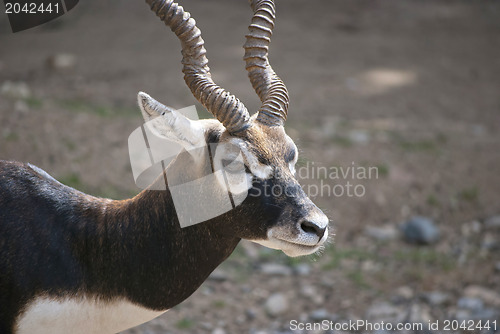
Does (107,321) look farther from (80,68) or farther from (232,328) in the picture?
(80,68)

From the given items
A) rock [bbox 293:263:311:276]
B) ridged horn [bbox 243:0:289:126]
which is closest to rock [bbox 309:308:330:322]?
rock [bbox 293:263:311:276]

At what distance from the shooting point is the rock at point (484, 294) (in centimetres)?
669

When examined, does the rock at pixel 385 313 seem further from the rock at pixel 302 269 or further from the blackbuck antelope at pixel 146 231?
the blackbuck antelope at pixel 146 231

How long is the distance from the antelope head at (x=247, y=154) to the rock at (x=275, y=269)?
3.39m

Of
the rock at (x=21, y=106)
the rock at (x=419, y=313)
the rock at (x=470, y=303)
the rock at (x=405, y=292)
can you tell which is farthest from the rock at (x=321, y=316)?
the rock at (x=21, y=106)

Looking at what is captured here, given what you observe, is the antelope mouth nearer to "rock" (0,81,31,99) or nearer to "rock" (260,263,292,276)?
"rock" (260,263,292,276)

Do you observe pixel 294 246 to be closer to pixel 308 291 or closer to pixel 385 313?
pixel 385 313

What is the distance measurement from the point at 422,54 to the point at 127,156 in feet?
25.5

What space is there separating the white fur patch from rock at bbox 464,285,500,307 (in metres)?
4.19

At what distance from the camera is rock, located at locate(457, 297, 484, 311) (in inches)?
257

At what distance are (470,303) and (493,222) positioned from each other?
6.55ft

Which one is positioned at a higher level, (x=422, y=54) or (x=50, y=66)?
(x=50, y=66)

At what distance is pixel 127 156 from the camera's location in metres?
8.19

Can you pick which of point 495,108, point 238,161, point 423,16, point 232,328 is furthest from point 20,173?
point 423,16
